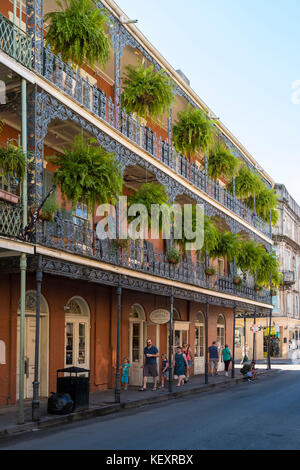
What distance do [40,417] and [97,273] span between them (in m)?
4.09

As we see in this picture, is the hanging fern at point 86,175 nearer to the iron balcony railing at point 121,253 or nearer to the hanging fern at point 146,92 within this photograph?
the iron balcony railing at point 121,253

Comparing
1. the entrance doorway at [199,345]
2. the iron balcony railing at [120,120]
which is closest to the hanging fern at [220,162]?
the iron balcony railing at [120,120]

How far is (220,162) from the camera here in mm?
24453

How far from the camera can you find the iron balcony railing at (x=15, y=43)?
11.8 m

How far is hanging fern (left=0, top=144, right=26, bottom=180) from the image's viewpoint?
11.1 metres

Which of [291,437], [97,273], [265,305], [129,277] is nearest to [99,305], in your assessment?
[129,277]

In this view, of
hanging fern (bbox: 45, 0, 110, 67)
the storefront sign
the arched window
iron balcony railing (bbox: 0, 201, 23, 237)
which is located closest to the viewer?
iron balcony railing (bbox: 0, 201, 23, 237)

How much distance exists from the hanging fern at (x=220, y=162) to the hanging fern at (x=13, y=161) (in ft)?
46.7

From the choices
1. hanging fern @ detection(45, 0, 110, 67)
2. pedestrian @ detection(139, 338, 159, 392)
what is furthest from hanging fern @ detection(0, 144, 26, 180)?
pedestrian @ detection(139, 338, 159, 392)

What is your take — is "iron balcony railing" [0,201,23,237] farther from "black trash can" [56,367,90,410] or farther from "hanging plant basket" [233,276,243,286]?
"hanging plant basket" [233,276,243,286]

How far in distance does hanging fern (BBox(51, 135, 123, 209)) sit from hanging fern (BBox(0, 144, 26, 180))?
2.00 m

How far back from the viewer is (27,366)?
14781mm

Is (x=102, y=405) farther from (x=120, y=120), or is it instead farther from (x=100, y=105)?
(x=120, y=120)

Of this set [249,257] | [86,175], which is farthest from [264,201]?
[86,175]
